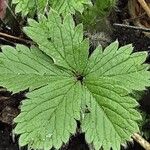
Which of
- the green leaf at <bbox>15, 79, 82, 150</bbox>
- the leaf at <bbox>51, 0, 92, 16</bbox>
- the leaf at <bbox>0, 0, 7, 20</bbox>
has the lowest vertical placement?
the green leaf at <bbox>15, 79, 82, 150</bbox>

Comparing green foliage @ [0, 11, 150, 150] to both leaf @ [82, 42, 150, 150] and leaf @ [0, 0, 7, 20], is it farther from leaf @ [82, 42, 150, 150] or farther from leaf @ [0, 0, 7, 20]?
leaf @ [0, 0, 7, 20]

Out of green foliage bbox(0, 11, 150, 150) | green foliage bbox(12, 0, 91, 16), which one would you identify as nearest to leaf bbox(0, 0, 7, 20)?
green foliage bbox(12, 0, 91, 16)

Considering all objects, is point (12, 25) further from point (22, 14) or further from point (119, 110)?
point (119, 110)

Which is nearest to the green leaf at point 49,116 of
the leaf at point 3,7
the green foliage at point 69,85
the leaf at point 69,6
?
the green foliage at point 69,85

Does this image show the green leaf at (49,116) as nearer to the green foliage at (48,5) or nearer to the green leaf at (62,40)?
the green leaf at (62,40)

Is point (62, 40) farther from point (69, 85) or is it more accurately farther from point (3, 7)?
point (3, 7)

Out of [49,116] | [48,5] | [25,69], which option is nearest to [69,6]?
[48,5]
